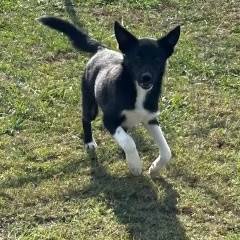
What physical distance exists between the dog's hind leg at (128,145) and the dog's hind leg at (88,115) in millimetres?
570

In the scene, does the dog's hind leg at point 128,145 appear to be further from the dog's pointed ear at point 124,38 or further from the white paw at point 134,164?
the dog's pointed ear at point 124,38

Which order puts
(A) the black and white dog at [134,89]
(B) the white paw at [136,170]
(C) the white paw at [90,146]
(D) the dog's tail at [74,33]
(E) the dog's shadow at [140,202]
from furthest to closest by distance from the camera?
(D) the dog's tail at [74,33] < (C) the white paw at [90,146] < (B) the white paw at [136,170] < (A) the black and white dog at [134,89] < (E) the dog's shadow at [140,202]

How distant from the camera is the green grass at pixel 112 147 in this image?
4.63 meters

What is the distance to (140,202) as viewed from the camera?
488 centimetres

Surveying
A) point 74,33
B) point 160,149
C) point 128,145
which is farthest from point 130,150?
point 74,33

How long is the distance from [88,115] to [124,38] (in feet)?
2.97

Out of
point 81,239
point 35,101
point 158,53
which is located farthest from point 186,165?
point 35,101

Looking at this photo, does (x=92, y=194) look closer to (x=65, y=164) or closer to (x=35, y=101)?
(x=65, y=164)

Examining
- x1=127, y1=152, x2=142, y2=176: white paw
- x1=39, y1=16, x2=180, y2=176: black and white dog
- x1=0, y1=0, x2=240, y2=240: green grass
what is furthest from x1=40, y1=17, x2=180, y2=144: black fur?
x1=0, y1=0, x2=240, y2=240: green grass

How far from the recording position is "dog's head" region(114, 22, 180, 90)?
16.1 feet

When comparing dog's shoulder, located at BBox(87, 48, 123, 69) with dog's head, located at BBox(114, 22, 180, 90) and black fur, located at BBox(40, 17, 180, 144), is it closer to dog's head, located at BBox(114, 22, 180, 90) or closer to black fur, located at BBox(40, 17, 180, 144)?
black fur, located at BBox(40, 17, 180, 144)

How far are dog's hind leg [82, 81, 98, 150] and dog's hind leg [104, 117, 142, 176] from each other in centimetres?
57

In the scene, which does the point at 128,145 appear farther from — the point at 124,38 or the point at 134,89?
the point at 124,38

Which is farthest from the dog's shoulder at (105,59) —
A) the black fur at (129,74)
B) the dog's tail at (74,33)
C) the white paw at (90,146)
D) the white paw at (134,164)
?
the white paw at (134,164)
